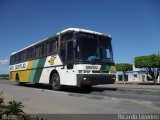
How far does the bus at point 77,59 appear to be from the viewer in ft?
46.6

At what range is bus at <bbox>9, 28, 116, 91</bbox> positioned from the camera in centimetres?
1420

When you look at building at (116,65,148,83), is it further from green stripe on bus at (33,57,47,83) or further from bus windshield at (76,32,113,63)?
bus windshield at (76,32,113,63)

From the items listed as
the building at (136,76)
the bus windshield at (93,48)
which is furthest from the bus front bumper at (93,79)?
the building at (136,76)

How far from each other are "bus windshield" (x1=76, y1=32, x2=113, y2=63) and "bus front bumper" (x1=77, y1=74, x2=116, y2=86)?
0.78 meters

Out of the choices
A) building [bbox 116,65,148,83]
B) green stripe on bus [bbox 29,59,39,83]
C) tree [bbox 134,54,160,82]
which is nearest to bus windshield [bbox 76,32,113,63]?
green stripe on bus [bbox 29,59,39,83]

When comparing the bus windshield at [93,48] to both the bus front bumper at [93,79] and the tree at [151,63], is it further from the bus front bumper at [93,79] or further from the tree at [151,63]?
the tree at [151,63]

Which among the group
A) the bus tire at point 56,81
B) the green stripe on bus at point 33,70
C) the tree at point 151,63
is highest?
the tree at point 151,63

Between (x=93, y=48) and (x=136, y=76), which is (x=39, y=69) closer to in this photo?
(x=93, y=48)

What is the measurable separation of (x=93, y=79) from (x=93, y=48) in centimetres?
167

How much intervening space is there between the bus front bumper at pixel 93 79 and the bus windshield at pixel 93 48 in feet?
2.56

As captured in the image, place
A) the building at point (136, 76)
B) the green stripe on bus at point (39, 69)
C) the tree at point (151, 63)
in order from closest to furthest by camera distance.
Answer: the green stripe on bus at point (39, 69) → the tree at point (151, 63) → the building at point (136, 76)

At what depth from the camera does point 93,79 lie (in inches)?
563

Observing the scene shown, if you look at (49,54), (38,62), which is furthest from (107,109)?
(38,62)

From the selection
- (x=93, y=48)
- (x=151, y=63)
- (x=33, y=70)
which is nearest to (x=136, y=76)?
(x=151, y=63)
